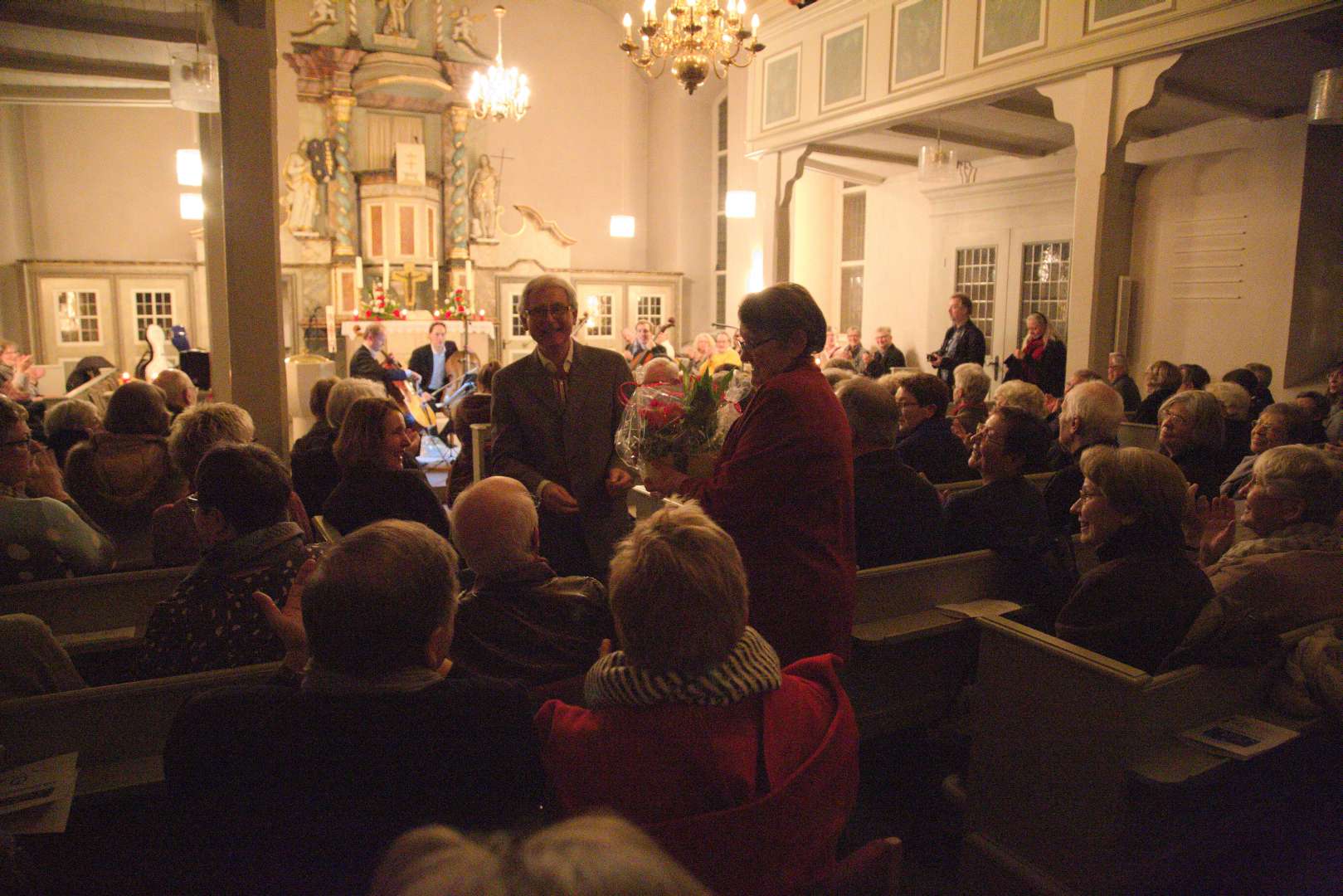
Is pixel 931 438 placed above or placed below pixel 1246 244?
below

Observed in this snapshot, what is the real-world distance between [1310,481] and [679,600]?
188cm

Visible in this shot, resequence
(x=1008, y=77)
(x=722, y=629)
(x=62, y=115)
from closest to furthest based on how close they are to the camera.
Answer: (x=722, y=629) < (x=1008, y=77) < (x=62, y=115)

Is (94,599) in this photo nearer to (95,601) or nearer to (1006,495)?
(95,601)

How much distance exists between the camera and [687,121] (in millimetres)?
14977

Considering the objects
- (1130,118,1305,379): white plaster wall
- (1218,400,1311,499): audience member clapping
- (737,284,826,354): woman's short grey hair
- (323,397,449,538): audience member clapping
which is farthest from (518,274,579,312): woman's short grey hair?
(1130,118,1305,379): white plaster wall

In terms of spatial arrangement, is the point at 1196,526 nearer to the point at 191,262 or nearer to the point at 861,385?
the point at 861,385

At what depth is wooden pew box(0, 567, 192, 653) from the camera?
229cm

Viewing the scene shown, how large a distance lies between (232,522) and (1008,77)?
19.6ft

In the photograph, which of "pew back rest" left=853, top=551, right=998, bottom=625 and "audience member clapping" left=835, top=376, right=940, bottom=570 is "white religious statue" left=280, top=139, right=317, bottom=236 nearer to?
"audience member clapping" left=835, top=376, right=940, bottom=570

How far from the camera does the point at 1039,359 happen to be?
7477 millimetres

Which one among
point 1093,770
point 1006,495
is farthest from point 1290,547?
point 1093,770

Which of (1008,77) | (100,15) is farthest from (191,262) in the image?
(1008,77)

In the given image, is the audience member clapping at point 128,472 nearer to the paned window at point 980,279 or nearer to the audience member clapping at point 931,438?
the audience member clapping at point 931,438

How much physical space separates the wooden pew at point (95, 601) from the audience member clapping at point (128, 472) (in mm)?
810
